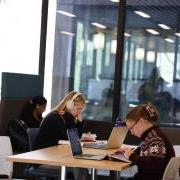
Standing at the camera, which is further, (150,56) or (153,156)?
(150,56)

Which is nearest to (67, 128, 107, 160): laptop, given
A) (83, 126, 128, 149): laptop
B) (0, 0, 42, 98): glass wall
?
(83, 126, 128, 149): laptop

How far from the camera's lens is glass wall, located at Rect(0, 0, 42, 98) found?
788 cm

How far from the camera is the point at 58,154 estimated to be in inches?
170

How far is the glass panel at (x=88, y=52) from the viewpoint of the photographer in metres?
7.63

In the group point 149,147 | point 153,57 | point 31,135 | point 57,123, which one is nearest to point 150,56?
point 153,57

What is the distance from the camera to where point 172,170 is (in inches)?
142

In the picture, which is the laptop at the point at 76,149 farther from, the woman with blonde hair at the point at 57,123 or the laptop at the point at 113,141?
the woman with blonde hair at the point at 57,123

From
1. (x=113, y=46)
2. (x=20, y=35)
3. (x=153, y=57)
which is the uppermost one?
(x=20, y=35)

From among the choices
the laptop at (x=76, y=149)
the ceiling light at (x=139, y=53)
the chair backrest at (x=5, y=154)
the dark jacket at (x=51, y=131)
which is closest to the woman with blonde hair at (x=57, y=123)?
the dark jacket at (x=51, y=131)

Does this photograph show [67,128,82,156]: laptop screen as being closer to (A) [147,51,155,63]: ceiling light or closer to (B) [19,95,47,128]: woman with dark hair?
(B) [19,95,47,128]: woman with dark hair

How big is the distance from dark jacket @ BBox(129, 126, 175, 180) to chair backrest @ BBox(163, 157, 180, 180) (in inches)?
10.7

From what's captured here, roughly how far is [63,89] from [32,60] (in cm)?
64

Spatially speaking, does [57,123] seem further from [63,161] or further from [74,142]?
[63,161]

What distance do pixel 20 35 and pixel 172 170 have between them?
15.7 feet
